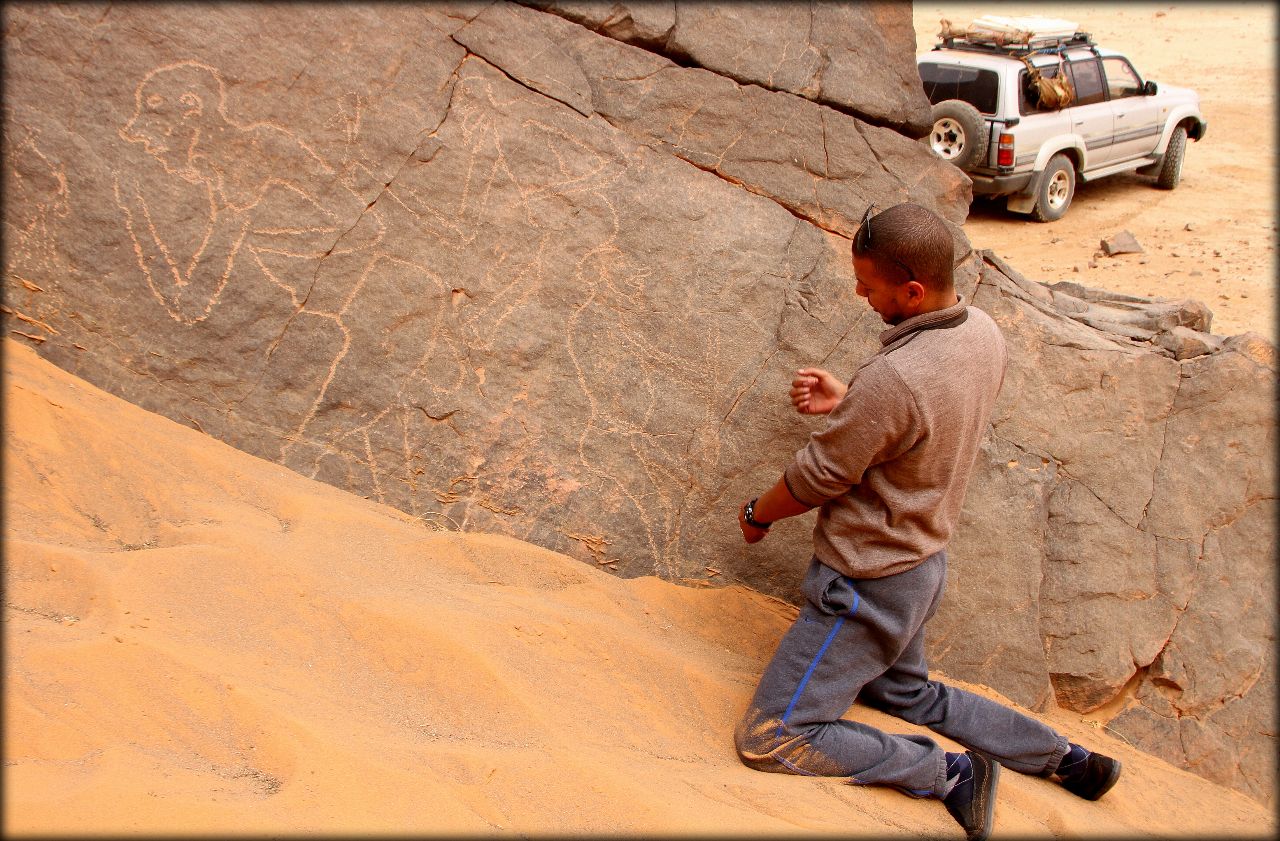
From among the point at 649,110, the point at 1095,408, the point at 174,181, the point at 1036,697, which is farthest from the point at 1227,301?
the point at 174,181

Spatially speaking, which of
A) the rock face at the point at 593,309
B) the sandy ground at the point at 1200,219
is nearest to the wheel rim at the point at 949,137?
the sandy ground at the point at 1200,219

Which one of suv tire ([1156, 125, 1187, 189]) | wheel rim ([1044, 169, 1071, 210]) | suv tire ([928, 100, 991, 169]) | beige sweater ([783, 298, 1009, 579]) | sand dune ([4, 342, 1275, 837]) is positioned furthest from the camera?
suv tire ([1156, 125, 1187, 189])

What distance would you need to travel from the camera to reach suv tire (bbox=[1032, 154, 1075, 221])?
1016cm

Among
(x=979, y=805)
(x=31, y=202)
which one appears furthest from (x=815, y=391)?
(x=31, y=202)

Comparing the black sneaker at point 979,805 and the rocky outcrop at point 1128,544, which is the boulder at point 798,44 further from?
the black sneaker at point 979,805

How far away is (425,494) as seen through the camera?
3.38 metres

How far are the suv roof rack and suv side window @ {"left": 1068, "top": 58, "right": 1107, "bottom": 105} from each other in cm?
22

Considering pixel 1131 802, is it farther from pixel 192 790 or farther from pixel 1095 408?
pixel 192 790

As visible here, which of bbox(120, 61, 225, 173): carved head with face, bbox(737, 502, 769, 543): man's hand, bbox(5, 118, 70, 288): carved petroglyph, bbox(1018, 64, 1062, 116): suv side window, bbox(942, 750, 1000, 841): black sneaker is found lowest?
bbox(942, 750, 1000, 841): black sneaker

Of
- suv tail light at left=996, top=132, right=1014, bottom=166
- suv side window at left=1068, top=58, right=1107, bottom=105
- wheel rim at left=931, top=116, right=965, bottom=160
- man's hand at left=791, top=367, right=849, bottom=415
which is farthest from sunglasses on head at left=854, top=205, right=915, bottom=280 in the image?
suv side window at left=1068, top=58, right=1107, bottom=105

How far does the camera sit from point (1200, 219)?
10.4 m

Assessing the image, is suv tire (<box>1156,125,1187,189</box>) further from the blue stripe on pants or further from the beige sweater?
the blue stripe on pants

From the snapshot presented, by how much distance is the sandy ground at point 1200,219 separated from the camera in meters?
8.65

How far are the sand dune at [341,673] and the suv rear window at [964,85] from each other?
753 centimetres
